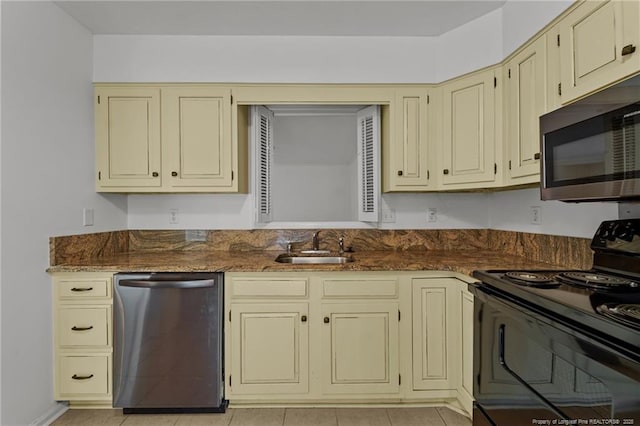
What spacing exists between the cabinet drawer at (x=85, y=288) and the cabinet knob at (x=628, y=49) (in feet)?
8.56

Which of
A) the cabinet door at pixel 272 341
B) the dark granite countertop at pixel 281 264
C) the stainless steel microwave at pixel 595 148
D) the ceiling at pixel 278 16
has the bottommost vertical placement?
the cabinet door at pixel 272 341

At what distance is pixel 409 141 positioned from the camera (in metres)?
2.64

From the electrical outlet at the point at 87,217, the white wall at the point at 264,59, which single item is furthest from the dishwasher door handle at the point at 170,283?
the white wall at the point at 264,59

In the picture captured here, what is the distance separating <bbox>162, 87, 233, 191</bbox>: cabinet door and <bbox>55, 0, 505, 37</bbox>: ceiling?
1.37 feet

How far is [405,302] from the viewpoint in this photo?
89.2 inches

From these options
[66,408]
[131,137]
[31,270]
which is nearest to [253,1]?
[131,137]

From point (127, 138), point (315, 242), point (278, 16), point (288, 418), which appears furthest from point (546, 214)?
point (127, 138)

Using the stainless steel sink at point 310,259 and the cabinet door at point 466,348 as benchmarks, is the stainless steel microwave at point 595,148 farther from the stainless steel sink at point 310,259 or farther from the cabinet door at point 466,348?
the stainless steel sink at point 310,259

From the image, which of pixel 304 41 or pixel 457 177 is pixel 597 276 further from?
pixel 304 41

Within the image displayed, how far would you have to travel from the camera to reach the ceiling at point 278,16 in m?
2.30

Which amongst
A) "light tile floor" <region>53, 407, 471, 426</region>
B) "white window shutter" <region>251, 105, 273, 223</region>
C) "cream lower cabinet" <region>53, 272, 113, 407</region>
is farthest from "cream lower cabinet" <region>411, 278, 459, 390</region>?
"cream lower cabinet" <region>53, 272, 113, 407</region>

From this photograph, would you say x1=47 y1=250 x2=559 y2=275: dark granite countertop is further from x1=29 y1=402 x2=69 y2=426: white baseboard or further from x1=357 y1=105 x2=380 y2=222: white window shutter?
x1=29 y1=402 x2=69 y2=426: white baseboard

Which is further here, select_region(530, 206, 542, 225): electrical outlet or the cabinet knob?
select_region(530, 206, 542, 225): electrical outlet

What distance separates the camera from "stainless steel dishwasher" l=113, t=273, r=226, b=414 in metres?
2.22
